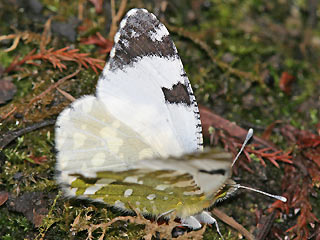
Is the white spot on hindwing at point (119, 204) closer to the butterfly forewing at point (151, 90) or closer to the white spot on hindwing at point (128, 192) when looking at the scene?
the white spot on hindwing at point (128, 192)

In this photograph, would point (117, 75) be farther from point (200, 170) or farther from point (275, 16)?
point (275, 16)

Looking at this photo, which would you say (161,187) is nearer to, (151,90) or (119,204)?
(119,204)

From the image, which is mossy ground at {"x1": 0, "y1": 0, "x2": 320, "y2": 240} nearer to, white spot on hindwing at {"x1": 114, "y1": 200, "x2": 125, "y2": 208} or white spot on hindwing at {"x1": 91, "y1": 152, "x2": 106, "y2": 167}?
white spot on hindwing at {"x1": 114, "y1": 200, "x2": 125, "y2": 208}

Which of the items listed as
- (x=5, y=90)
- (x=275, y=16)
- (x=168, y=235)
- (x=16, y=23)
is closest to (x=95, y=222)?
(x=168, y=235)

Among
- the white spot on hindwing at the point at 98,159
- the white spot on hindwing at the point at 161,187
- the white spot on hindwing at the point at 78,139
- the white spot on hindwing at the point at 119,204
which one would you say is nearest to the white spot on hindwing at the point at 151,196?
the white spot on hindwing at the point at 161,187

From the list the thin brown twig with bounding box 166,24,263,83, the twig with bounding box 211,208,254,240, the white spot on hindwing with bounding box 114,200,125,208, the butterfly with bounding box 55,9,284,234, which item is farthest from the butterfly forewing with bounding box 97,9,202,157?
the thin brown twig with bounding box 166,24,263,83

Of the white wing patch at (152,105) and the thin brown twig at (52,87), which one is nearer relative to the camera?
the white wing patch at (152,105)

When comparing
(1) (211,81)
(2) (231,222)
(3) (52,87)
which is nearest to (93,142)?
(3) (52,87)
